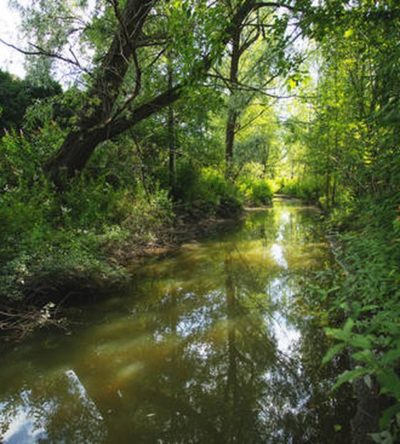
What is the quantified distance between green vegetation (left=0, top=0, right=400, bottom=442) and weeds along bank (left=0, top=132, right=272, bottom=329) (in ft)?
0.08

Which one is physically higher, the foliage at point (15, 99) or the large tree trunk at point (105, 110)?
the foliage at point (15, 99)

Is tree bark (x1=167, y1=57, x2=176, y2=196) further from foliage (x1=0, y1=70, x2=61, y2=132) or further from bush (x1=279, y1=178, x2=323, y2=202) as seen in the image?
bush (x1=279, y1=178, x2=323, y2=202)

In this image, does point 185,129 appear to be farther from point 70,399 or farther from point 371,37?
point 70,399

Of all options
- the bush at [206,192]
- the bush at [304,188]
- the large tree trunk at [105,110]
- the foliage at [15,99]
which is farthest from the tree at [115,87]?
the bush at [304,188]

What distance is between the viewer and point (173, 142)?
1063 cm

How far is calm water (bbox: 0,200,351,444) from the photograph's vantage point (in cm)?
246

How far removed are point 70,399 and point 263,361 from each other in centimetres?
183

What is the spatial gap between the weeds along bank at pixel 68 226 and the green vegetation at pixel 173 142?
0.08 feet

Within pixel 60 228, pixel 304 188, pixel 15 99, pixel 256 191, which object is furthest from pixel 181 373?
pixel 304 188

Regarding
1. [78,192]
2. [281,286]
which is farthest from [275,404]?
[78,192]

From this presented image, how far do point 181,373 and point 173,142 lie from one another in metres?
8.49

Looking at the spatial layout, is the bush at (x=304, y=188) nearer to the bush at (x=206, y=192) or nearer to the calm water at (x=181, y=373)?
the bush at (x=206, y=192)

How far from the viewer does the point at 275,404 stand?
8.89 ft

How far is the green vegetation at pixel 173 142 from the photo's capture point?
111 inches
